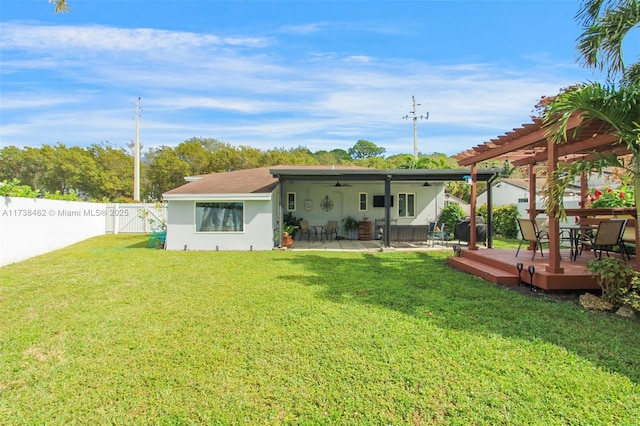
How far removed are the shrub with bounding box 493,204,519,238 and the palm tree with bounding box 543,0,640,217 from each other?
35.2 ft

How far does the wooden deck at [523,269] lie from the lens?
18.5ft

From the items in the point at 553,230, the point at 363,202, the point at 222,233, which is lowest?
the point at 222,233

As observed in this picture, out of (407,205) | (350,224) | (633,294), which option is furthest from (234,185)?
(633,294)

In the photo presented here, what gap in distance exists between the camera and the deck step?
21.3ft

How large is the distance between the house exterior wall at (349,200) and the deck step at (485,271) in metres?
7.16

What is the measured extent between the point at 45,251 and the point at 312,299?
11.4 m

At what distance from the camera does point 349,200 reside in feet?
52.1

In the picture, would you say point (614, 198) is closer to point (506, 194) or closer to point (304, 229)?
point (304, 229)

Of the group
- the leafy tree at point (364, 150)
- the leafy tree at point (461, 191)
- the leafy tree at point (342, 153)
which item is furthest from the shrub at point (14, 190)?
the leafy tree at point (364, 150)

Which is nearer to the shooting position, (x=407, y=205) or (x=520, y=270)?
(x=520, y=270)

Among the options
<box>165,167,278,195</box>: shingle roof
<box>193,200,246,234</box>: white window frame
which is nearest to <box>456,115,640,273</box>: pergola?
<box>165,167,278,195</box>: shingle roof

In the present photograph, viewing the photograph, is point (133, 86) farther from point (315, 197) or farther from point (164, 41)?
point (315, 197)

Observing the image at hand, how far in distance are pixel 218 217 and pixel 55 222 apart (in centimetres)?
617

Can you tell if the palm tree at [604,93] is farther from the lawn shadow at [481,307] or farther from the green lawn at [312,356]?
the green lawn at [312,356]
